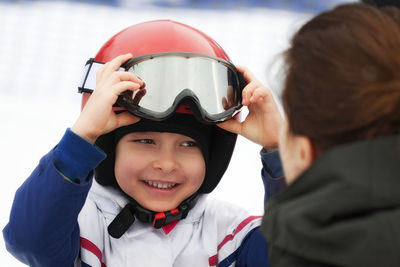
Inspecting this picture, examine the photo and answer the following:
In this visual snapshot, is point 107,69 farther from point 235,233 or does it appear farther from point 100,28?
point 100,28

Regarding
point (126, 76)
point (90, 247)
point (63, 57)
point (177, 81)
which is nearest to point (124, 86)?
point (126, 76)

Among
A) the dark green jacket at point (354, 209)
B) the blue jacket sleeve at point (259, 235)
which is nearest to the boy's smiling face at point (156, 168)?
the blue jacket sleeve at point (259, 235)

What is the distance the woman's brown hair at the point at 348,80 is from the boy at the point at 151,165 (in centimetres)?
64

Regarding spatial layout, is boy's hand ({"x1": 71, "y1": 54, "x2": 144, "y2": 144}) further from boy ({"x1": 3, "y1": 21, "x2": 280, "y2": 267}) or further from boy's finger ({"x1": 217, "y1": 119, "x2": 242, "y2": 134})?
boy's finger ({"x1": 217, "y1": 119, "x2": 242, "y2": 134})

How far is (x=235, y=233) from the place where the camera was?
1868mm

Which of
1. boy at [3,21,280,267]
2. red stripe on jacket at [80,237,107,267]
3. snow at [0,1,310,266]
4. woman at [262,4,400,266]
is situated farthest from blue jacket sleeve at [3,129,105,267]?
snow at [0,1,310,266]

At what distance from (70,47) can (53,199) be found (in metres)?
3.11

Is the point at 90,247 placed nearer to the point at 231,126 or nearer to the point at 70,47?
the point at 231,126

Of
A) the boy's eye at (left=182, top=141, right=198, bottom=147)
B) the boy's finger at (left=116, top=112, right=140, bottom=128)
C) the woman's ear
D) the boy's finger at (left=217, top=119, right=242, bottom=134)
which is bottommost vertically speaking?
the boy's eye at (left=182, top=141, right=198, bottom=147)

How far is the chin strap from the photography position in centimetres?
171

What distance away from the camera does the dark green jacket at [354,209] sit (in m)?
0.92

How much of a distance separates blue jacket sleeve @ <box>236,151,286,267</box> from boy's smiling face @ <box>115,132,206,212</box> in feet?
0.69

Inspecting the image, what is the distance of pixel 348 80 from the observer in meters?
0.98

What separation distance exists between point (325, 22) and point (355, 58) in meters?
0.14
